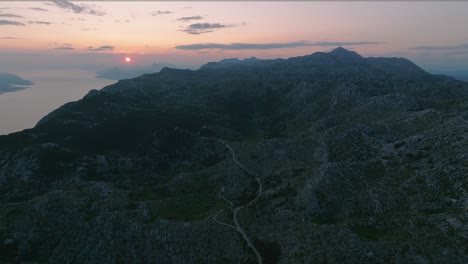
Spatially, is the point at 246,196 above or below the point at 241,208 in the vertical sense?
below

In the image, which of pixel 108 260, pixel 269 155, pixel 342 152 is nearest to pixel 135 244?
pixel 108 260

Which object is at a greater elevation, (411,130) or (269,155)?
(411,130)

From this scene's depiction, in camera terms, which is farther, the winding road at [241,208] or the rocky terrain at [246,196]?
the winding road at [241,208]

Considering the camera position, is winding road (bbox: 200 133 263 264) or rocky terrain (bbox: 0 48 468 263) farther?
winding road (bbox: 200 133 263 264)

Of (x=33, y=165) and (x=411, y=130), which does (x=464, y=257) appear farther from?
(x=33, y=165)

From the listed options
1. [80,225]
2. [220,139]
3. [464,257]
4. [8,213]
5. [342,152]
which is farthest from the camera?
[220,139]

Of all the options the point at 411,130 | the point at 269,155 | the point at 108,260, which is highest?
the point at 411,130

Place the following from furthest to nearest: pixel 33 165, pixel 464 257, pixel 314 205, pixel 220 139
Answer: pixel 220 139
pixel 33 165
pixel 314 205
pixel 464 257

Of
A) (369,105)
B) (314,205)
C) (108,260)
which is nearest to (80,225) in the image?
(108,260)

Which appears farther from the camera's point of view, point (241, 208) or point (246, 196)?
point (246, 196)

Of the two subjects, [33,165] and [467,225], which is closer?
[467,225]
